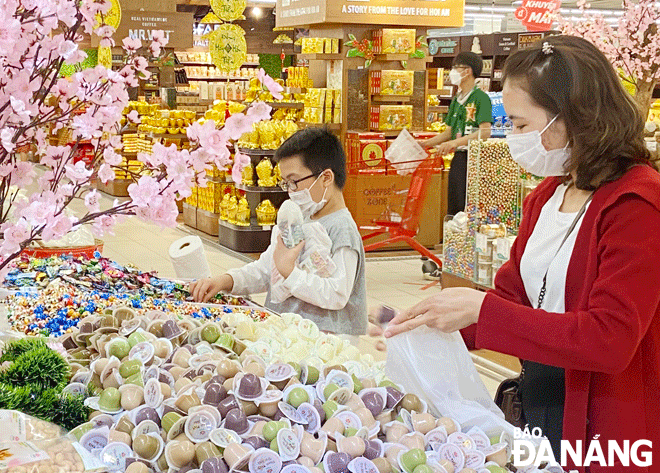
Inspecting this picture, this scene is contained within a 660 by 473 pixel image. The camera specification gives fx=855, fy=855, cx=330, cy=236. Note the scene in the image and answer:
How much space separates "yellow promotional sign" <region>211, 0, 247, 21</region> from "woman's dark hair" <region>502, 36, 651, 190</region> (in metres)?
8.18

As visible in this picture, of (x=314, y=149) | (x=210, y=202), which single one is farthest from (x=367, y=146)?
(x=314, y=149)

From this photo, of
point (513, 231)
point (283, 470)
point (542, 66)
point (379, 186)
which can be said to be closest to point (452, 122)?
point (379, 186)

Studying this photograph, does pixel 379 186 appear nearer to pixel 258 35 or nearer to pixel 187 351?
pixel 187 351

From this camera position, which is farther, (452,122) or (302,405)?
(452,122)

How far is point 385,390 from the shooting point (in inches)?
71.1

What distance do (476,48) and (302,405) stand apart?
18.0 m

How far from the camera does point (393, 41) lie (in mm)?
8672

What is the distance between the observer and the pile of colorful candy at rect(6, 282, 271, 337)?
8.50 ft

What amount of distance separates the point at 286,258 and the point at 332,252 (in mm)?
219

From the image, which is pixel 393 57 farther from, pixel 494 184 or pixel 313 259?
pixel 313 259

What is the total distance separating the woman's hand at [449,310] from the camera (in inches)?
71.4

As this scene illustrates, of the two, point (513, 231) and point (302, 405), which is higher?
point (302, 405)

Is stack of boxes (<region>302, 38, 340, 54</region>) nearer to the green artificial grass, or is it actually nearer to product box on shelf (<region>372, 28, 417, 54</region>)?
product box on shelf (<region>372, 28, 417, 54</region>)

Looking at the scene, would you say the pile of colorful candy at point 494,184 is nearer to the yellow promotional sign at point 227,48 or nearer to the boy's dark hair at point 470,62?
the boy's dark hair at point 470,62
